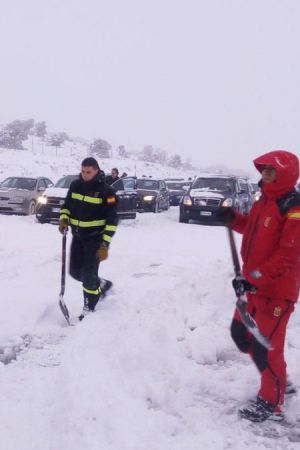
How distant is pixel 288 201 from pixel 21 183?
1615 cm

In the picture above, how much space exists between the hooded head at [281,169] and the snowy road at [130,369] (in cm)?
161

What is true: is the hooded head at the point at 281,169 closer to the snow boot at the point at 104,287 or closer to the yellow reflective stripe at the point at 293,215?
the yellow reflective stripe at the point at 293,215

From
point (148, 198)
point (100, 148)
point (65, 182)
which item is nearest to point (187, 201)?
point (65, 182)

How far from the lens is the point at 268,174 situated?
3.37 meters

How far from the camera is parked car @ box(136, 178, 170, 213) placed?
2105 centimetres

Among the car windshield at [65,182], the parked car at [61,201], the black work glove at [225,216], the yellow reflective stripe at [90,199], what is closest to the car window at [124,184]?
the parked car at [61,201]

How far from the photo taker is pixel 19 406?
11.1 ft

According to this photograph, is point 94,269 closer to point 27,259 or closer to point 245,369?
point 245,369

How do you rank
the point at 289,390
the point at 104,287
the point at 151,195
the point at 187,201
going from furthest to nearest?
the point at 151,195
the point at 187,201
the point at 104,287
the point at 289,390

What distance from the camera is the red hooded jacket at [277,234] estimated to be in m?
3.15

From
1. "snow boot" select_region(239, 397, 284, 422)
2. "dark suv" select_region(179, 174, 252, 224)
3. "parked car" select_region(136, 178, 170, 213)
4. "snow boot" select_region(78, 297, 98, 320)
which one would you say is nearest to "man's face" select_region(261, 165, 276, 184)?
"snow boot" select_region(239, 397, 284, 422)

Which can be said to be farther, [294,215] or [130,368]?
[130,368]

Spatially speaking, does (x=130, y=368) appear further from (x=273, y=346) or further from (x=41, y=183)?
(x=41, y=183)

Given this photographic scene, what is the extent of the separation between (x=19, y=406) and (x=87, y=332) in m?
1.45
